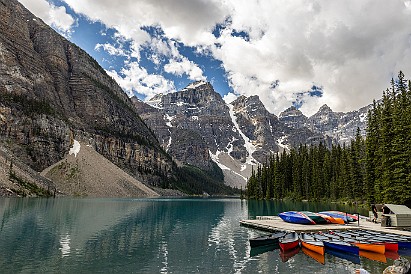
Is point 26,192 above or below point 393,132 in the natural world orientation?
below

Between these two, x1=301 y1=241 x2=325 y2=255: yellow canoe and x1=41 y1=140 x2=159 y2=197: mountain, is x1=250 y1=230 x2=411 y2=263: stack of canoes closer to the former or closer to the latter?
x1=301 y1=241 x2=325 y2=255: yellow canoe

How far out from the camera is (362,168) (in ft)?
297

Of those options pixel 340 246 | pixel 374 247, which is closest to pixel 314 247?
pixel 340 246

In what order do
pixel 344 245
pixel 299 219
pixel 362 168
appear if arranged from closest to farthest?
pixel 344 245 < pixel 299 219 < pixel 362 168

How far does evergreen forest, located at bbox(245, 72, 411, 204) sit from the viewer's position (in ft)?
185

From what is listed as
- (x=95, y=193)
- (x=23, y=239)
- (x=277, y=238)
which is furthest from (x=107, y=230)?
(x=95, y=193)

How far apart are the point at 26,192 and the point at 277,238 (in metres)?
123

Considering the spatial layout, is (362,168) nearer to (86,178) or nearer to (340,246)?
(340,246)

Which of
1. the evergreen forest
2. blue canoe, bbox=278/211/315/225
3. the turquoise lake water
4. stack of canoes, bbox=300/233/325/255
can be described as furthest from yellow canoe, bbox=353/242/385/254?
the evergreen forest

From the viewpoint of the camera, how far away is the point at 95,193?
172 meters

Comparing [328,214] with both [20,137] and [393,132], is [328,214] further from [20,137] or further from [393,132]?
[20,137]

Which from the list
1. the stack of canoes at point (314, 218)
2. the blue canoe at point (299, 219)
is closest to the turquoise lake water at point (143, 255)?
the blue canoe at point (299, 219)

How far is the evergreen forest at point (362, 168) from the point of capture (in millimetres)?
56250

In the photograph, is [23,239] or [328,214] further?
[328,214]
